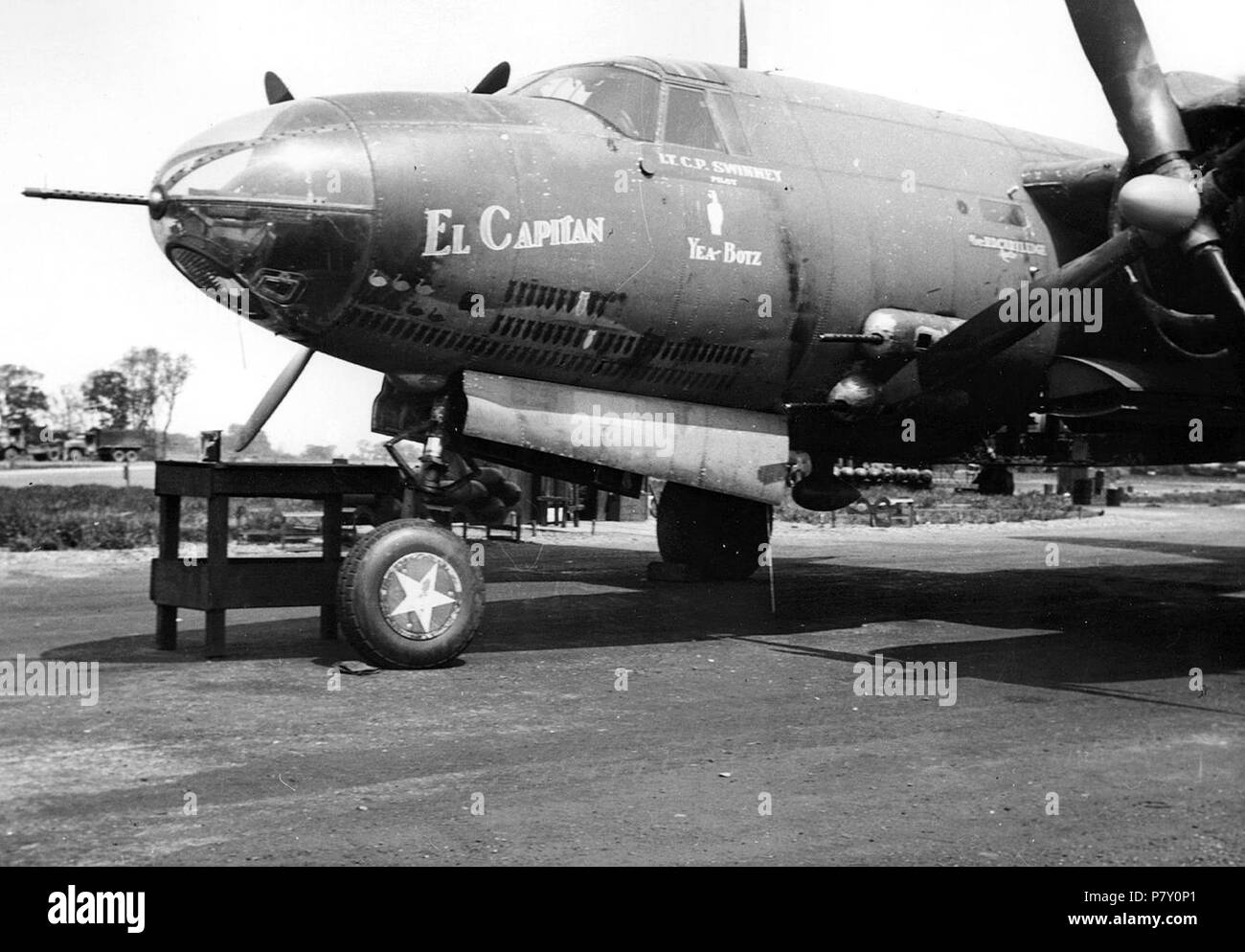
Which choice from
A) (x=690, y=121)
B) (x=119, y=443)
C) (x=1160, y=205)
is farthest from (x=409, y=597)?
(x=119, y=443)

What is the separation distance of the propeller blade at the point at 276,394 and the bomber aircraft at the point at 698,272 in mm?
41

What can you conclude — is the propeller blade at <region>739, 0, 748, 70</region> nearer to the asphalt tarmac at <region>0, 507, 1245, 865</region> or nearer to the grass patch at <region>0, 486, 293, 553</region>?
the asphalt tarmac at <region>0, 507, 1245, 865</region>

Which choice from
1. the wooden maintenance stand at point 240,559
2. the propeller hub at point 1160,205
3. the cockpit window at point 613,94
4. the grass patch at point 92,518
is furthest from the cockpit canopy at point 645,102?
the grass patch at point 92,518

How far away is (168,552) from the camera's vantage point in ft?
36.2

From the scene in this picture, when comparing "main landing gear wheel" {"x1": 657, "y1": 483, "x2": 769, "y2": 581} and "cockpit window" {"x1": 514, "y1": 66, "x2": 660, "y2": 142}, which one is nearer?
"cockpit window" {"x1": 514, "y1": 66, "x2": 660, "y2": 142}

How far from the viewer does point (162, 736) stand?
759 centimetres

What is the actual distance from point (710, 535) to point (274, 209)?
8.79m

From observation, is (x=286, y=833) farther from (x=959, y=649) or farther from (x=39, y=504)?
(x=39, y=504)

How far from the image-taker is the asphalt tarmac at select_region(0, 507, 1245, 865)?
5.75m

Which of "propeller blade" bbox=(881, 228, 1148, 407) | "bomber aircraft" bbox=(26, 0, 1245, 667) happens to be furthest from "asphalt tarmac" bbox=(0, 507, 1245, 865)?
"propeller blade" bbox=(881, 228, 1148, 407)

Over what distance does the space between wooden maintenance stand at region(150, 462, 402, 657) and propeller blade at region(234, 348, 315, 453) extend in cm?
114

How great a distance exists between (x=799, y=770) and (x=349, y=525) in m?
17.1

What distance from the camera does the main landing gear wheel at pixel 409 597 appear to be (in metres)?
9.53
